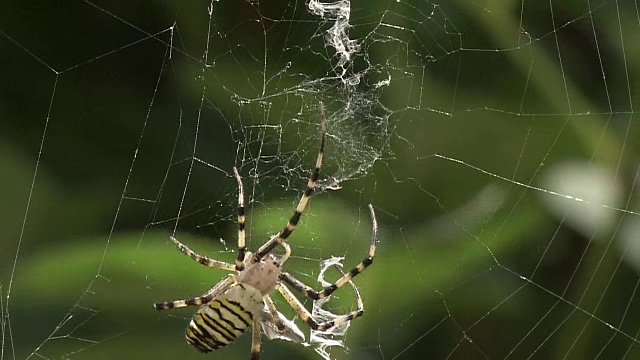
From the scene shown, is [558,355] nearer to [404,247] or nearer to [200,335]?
[404,247]

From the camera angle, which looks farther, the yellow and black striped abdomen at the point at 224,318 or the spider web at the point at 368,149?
the spider web at the point at 368,149

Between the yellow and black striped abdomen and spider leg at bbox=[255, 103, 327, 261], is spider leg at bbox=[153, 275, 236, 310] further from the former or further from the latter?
spider leg at bbox=[255, 103, 327, 261]

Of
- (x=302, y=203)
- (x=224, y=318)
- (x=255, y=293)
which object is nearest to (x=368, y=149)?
(x=302, y=203)

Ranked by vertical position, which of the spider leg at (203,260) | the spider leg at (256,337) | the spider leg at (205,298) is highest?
the spider leg at (203,260)

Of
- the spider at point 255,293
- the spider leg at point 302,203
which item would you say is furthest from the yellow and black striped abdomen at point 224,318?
the spider leg at point 302,203

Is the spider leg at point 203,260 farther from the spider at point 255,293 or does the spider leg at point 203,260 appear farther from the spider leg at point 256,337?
the spider leg at point 256,337

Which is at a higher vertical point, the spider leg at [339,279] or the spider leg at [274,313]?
the spider leg at [339,279]

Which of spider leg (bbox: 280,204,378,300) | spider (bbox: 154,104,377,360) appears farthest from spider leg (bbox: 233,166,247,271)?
spider leg (bbox: 280,204,378,300)
